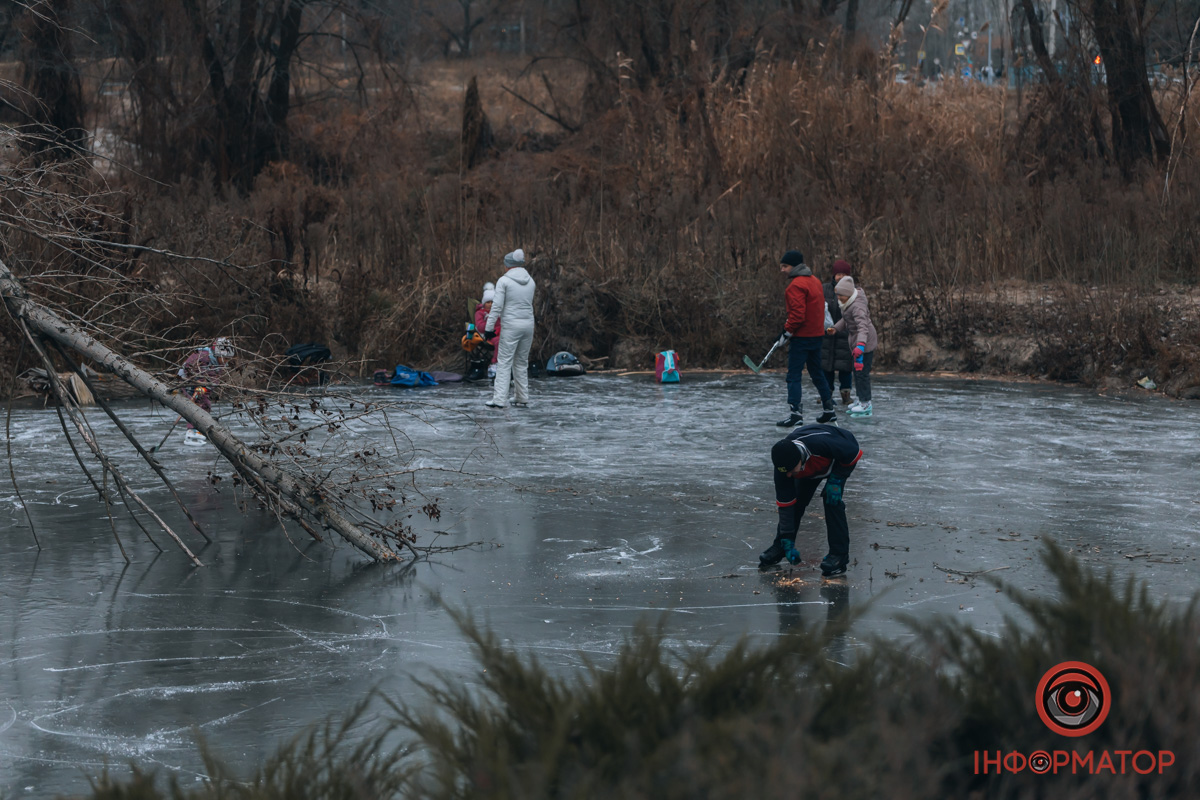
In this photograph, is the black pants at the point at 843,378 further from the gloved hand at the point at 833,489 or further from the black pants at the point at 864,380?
the gloved hand at the point at 833,489

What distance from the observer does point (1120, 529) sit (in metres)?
8.42

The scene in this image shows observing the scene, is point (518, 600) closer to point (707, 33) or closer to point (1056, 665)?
point (1056, 665)

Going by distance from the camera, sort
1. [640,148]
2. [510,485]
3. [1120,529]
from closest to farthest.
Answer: [1120,529] → [510,485] → [640,148]

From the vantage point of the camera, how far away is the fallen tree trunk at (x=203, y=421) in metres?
7.81

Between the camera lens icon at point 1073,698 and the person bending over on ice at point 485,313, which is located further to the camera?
the person bending over on ice at point 485,313

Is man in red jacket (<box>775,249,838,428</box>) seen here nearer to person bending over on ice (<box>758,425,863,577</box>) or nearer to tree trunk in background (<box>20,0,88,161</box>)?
person bending over on ice (<box>758,425,863,577</box>)

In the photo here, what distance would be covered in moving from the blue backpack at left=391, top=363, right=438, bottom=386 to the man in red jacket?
653 centimetres

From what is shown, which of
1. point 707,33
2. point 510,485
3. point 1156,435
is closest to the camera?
point 510,485

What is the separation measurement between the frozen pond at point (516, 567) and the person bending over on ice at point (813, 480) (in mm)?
183

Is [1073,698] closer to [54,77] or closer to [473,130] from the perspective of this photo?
[54,77]

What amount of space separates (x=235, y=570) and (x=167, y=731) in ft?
9.12

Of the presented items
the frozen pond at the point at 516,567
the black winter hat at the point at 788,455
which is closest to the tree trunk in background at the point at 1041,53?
the frozen pond at the point at 516,567

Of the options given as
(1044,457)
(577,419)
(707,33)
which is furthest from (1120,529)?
(707,33)

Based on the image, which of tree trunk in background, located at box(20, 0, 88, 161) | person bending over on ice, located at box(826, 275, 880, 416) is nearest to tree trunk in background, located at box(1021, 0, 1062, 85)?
person bending over on ice, located at box(826, 275, 880, 416)
